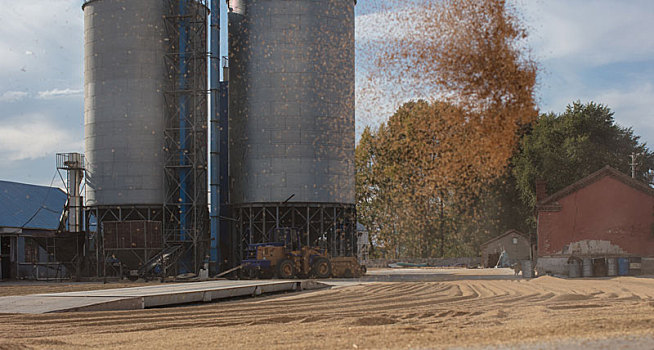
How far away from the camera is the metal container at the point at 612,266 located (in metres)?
30.2

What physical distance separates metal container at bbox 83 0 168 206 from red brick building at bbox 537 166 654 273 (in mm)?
21385

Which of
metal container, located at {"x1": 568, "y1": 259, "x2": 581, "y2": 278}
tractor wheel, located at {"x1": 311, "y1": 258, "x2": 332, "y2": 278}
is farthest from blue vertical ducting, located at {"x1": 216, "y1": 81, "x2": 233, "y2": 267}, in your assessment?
metal container, located at {"x1": 568, "y1": 259, "x2": 581, "y2": 278}

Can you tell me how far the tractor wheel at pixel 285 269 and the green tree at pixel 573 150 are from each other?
1136 inches

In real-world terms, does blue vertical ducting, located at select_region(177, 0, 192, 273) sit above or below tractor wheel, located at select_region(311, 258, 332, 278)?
above

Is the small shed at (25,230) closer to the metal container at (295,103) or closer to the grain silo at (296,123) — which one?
the grain silo at (296,123)

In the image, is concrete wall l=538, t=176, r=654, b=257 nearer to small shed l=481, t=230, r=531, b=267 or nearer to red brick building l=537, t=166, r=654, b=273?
red brick building l=537, t=166, r=654, b=273

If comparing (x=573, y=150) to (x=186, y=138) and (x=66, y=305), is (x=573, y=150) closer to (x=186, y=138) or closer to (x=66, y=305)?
(x=186, y=138)

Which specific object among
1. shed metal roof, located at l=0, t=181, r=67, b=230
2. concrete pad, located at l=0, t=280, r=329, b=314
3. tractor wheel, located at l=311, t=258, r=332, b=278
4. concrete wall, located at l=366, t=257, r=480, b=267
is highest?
shed metal roof, located at l=0, t=181, r=67, b=230

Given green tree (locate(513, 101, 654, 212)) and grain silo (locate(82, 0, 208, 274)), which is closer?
grain silo (locate(82, 0, 208, 274))

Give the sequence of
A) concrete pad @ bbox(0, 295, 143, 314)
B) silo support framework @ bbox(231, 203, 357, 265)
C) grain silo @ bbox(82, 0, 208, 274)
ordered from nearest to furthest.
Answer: concrete pad @ bbox(0, 295, 143, 314) → silo support framework @ bbox(231, 203, 357, 265) → grain silo @ bbox(82, 0, 208, 274)

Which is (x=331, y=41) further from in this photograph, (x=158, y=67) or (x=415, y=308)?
(x=415, y=308)

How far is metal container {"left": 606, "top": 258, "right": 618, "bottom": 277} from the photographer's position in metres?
30.2

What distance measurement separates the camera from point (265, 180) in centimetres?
3856

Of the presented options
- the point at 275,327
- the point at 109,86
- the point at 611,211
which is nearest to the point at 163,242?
the point at 109,86
